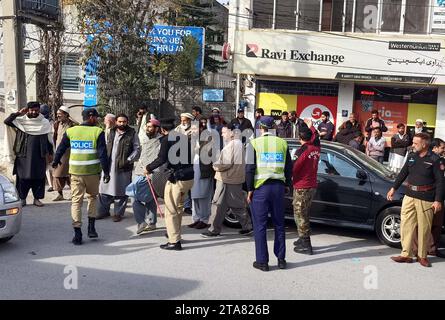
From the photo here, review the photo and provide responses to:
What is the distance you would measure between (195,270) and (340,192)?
8.96 feet

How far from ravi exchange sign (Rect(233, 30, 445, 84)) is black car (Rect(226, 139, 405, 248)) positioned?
929 cm

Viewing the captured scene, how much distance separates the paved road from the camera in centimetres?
535

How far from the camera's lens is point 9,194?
6.71 m

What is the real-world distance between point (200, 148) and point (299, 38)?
10.4 metres

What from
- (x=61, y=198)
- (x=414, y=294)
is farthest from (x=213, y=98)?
(x=414, y=294)

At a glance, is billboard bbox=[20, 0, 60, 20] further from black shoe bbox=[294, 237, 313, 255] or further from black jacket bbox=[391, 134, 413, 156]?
black jacket bbox=[391, 134, 413, 156]

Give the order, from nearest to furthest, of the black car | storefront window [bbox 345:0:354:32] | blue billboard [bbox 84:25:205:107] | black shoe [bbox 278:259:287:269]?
1. black shoe [bbox 278:259:287:269]
2. the black car
3. blue billboard [bbox 84:25:205:107]
4. storefront window [bbox 345:0:354:32]

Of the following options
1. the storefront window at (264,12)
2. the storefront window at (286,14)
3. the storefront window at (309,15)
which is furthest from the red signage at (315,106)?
the storefront window at (264,12)

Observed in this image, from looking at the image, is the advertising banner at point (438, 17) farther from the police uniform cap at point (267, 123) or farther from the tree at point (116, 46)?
the police uniform cap at point (267, 123)

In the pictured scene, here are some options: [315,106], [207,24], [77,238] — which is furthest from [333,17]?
[207,24]

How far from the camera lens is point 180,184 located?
272 inches

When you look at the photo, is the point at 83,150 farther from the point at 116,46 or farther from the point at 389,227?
the point at 116,46

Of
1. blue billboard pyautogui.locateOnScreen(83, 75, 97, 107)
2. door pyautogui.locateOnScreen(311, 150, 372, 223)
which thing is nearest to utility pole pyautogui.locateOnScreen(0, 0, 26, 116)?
blue billboard pyautogui.locateOnScreen(83, 75, 97, 107)

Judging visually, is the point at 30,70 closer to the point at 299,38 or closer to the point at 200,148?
the point at 299,38
